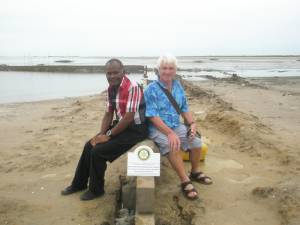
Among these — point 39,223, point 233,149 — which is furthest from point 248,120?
point 39,223

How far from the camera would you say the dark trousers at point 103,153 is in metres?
4.66

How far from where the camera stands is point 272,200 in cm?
461

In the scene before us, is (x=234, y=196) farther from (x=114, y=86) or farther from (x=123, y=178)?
→ (x=114, y=86)

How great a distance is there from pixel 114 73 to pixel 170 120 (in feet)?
2.98

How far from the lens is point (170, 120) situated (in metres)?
4.96

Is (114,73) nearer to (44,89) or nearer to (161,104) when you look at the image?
(161,104)

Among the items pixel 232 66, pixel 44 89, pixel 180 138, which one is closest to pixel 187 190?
pixel 180 138

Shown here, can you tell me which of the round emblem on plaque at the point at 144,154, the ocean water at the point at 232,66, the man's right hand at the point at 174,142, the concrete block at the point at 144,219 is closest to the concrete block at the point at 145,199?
the concrete block at the point at 144,219

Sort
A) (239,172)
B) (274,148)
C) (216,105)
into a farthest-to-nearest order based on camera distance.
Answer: (216,105)
(274,148)
(239,172)

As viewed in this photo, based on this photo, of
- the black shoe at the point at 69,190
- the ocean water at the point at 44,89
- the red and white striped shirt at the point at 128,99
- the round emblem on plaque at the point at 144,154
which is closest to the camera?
the round emblem on plaque at the point at 144,154

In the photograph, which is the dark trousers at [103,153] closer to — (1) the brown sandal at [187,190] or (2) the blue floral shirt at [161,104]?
(2) the blue floral shirt at [161,104]

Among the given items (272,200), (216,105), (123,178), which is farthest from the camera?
(216,105)

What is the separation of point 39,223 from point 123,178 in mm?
1313

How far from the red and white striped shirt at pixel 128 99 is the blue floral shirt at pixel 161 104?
0.30 feet
